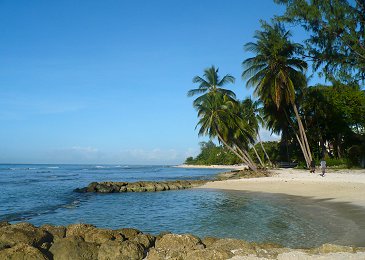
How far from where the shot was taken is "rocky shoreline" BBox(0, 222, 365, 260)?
7052 millimetres

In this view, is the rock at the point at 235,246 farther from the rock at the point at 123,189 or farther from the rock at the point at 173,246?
the rock at the point at 123,189

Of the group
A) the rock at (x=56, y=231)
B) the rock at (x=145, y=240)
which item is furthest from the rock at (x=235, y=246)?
the rock at (x=56, y=231)

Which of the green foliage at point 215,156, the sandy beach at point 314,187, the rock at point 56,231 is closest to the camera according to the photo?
the rock at point 56,231

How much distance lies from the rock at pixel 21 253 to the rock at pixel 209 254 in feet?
9.80

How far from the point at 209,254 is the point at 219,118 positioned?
32.0m

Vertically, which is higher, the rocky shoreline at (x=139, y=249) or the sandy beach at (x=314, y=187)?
the sandy beach at (x=314, y=187)

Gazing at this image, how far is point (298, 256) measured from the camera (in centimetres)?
720

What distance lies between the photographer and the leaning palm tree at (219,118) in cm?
3888

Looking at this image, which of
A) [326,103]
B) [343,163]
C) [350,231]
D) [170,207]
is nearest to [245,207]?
[170,207]

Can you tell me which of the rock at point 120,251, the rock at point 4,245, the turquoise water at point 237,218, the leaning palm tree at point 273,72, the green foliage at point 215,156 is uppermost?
the leaning palm tree at point 273,72

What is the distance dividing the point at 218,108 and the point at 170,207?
73.4 feet

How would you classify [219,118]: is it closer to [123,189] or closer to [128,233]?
[123,189]

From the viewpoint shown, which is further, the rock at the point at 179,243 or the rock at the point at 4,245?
the rock at the point at 179,243

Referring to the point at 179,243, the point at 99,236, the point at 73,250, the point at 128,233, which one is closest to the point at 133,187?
the point at 128,233
